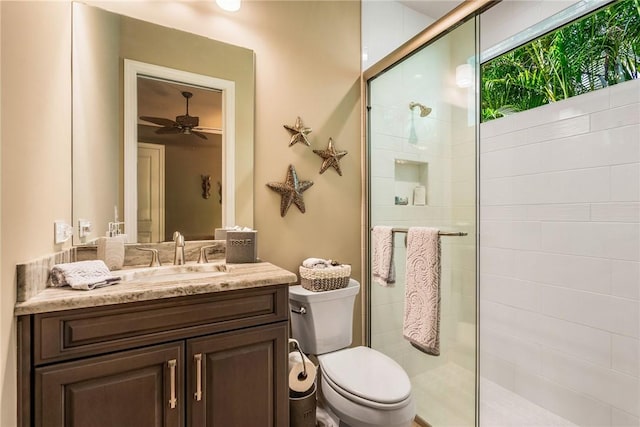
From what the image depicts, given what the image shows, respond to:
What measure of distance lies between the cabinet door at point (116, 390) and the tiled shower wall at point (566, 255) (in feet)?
6.79

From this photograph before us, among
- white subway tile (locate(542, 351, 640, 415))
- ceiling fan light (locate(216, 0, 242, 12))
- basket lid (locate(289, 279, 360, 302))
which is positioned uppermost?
ceiling fan light (locate(216, 0, 242, 12))

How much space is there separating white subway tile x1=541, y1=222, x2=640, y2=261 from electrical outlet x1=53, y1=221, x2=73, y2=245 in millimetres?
2476

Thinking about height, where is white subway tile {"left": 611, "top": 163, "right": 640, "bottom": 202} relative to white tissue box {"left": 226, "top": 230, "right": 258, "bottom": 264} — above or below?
above

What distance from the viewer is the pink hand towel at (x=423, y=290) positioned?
5.09ft

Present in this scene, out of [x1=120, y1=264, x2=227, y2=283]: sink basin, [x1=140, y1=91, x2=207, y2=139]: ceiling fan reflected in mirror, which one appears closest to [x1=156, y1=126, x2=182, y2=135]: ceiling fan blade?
[x1=140, y1=91, x2=207, y2=139]: ceiling fan reflected in mirror

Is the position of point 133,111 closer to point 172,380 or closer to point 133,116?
point 133,116

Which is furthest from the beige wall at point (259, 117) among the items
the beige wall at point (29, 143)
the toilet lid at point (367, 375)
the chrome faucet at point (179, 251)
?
the toilet lid at point (367, 375)

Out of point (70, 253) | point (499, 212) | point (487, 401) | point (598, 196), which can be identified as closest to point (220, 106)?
point (70, 253)

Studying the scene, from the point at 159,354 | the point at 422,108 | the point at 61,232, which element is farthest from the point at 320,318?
the point at 422,108

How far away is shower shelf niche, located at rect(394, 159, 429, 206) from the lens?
1.85 metres

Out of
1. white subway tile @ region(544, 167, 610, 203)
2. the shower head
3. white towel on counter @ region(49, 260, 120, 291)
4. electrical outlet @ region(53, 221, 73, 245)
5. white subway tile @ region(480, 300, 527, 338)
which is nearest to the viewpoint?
white towel on counter @ region(49, 260, 120, 291)

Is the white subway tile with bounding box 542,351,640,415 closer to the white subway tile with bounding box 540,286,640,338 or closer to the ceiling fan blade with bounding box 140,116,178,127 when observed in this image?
the white subway tile with bounding box 540,286,640,338

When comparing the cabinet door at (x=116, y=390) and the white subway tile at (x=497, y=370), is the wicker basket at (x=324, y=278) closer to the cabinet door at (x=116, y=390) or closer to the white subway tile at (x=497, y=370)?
the cabinet door at (x=116, y=390)

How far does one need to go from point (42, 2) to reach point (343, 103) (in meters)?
1.51
